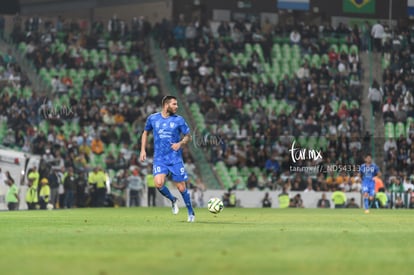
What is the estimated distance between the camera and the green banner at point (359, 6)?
65438 millimetres

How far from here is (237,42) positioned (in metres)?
57.6

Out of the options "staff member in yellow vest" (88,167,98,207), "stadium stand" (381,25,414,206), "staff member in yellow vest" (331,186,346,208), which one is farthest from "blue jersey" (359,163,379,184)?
"staff member in yellow vest" (88,167,98,207)

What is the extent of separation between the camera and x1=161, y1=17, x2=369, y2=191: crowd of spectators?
48000 millimetres

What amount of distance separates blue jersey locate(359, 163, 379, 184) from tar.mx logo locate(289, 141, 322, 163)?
36.4 ft

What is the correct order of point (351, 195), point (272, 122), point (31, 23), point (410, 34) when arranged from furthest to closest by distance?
point (410, 34)
point (31, 23)
point (272, 122)
point (351, 195)

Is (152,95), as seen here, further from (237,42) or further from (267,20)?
(267,20)

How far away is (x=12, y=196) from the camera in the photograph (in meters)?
39.0

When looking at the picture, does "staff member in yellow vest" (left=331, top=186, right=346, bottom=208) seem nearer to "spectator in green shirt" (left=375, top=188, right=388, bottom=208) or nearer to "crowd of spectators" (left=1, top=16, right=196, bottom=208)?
"spectator in green shirt" (left=375, top=188, right=388, bottom=208)

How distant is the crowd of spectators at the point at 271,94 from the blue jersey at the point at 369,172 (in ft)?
33.9

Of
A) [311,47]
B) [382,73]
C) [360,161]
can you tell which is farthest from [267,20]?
[360,161]

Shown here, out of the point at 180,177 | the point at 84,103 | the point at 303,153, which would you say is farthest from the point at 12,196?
the point at 180,177

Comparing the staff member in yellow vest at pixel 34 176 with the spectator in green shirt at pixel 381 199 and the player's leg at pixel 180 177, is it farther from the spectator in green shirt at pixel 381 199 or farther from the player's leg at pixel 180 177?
the player's leg at pixel 180 177

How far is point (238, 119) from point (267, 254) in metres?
38.5

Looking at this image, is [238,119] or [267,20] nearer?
[238,119]
